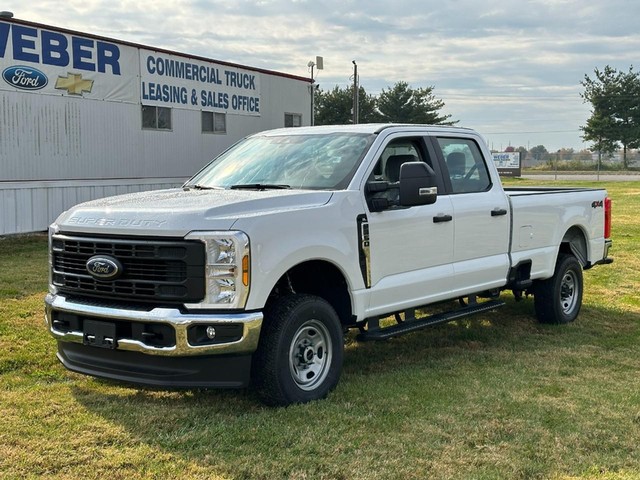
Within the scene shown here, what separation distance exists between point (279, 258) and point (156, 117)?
13.7 metres

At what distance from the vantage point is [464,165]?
22.3 feet

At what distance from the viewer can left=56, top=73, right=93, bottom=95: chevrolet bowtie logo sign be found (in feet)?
49.3

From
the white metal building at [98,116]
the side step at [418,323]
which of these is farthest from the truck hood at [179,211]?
the white metal building at [98,116]

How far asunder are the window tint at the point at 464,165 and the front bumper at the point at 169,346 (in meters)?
2.78

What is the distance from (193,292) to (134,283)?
43cm

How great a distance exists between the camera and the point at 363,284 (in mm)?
5434

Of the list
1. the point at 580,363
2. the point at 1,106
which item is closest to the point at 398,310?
the point at 580,363

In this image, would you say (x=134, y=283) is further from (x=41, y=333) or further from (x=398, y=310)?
(x=41, y=333)

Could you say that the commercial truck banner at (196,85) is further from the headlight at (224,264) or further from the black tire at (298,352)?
the headlight at (224,264)

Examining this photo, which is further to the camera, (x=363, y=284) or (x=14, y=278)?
(x=14, y=278)

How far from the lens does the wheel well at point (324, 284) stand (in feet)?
17.3

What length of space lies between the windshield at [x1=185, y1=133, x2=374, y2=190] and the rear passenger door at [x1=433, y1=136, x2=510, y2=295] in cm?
105

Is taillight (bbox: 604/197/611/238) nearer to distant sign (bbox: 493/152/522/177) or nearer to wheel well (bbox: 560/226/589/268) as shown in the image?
wheel well (bbox: 560/226/589/268)

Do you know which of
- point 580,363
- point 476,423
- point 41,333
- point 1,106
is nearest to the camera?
point 476,423
